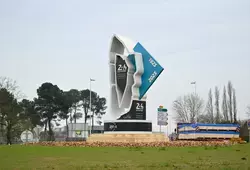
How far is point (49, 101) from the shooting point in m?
71.1

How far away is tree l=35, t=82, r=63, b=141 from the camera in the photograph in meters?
70.6

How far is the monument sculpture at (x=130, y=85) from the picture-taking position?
34.7 meters

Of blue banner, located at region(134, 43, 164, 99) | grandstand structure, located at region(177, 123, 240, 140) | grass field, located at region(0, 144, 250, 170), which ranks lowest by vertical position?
grass field, located at region(0, 144, 250, 170)

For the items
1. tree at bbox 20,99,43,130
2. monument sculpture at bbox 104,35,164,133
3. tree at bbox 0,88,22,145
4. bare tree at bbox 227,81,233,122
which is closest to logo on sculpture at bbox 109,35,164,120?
monument sculpture at bbox 104,35,164,133

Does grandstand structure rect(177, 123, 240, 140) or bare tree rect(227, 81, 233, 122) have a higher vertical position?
bare tree rect(227, 81, 233, 122)

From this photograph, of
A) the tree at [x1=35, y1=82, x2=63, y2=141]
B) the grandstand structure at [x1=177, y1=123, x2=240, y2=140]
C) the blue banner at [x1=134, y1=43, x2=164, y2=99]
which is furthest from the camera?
the tree at [x1=35, y1=82, x2=63, y2=141]

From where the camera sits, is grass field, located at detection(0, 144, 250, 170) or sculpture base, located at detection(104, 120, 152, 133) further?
sculpture base, located at detection(104, 120, 152, 133)

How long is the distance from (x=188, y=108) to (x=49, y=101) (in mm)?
28168

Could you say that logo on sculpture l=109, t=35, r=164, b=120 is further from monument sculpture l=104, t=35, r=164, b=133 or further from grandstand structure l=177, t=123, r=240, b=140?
grandstand structure l=177, t=123, r=240, b=140

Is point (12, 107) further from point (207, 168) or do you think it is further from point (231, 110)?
point (207, 168)

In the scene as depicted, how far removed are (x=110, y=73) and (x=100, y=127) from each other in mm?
53655

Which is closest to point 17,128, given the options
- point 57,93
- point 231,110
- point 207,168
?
point 57,93

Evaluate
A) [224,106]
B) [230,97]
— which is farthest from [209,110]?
[230,97]

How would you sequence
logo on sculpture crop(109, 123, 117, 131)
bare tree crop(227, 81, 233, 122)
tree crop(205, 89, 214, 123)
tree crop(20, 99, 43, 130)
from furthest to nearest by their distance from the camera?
tree crop(205, 89, 214, 123)
bare tree crop(227, 81, 233, 122)
tree crop(20, 99, 43, 130)
logo on sculpture crop(109, 123, 117, 131)
